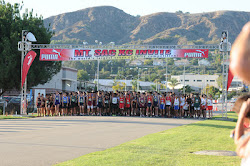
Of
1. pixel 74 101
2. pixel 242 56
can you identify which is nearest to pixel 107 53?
pixel 74 101

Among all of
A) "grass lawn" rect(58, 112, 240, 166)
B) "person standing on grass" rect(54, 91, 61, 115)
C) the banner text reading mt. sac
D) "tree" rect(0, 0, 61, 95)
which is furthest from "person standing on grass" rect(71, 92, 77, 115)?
"grass lawn" rect(58, 112, 240, 166)

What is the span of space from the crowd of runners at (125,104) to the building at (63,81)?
32.3m

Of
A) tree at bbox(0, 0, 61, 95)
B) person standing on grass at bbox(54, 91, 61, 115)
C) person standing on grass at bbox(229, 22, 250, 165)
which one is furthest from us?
tree at bbox(0, 0, 61, 95)

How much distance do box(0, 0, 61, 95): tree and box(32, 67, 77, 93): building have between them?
2276 cm

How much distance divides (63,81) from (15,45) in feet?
110

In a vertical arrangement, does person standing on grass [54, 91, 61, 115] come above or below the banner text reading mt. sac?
below

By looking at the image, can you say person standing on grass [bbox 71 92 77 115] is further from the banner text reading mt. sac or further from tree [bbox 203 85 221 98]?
tree [bbox 203 85 221 98]

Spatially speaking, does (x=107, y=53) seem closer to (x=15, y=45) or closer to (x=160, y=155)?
(x=15, y=45)

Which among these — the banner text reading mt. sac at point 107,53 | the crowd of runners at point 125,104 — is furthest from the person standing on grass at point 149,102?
the banner text reading mt. sac at point 107,53

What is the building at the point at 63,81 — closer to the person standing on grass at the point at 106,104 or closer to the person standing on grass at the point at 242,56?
the person standing on grass at the point at 106,104

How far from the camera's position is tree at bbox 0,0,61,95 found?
3425cm

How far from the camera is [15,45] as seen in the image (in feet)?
115

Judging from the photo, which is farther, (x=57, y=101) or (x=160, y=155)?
(x=57, y=101)

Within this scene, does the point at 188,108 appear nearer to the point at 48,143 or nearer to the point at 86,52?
the point at 86,52
